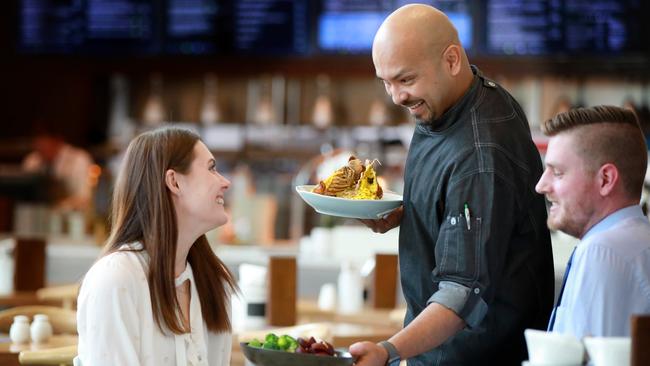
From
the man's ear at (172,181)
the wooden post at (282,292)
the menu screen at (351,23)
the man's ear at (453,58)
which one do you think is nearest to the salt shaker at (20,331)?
the wooden post at (282,292)

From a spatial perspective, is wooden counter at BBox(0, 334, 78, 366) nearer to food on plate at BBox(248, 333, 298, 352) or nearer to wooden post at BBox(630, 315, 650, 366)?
food on plate at BBox(248, 333, 298, 352)

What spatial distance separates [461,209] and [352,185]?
441mm

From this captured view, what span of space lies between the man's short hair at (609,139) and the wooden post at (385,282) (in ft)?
7.75

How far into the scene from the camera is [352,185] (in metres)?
3.00

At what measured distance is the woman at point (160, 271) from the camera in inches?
107

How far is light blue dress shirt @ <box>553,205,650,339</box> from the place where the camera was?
7.85 feet

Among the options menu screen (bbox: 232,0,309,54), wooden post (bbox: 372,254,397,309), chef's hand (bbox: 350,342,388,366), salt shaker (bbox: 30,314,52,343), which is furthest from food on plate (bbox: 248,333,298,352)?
menu screen (bbox: 232,0,309,54)

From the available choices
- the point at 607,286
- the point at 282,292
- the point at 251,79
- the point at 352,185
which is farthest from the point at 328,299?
the point at 251,79

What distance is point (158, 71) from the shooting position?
9.84 meters

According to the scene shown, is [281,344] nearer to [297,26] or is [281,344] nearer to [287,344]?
[287,344]

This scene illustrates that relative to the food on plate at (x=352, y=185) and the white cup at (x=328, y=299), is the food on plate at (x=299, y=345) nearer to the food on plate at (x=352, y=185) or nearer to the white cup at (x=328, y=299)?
the food on plate at (x=352, y=185)

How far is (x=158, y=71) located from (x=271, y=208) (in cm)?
268

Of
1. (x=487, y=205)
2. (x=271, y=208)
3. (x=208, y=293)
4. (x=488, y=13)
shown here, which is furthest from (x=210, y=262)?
(x=488, y=13)

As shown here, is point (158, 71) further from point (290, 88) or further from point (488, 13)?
point (488, 13)
